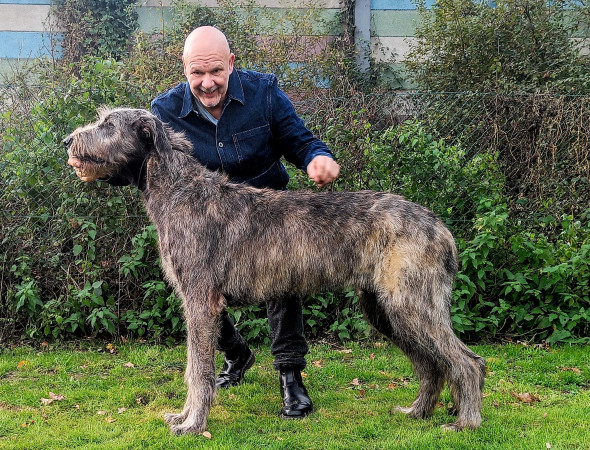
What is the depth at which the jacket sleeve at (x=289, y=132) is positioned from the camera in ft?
15.7

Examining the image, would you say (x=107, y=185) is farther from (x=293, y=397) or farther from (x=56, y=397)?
(x=293, y=397)

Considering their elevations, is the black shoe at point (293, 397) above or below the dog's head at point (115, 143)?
below

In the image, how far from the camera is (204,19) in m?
10.2

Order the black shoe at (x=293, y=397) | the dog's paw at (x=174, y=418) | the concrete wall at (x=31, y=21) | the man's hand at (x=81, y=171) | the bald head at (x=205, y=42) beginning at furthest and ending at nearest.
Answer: the concrete wall at (x=31, y=21), the black shoe at (x=293, y=397), the bald head at (x=205, y=42), the dog's paw at (x=174, y=418), the man's hand at (x=81, y=171)

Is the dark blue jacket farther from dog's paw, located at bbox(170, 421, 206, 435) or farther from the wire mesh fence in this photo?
dog's paw, located at bbox(170, 421, 206, 435)

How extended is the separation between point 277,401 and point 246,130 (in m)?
2.04

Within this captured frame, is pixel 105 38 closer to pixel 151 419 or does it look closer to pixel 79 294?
pixel 79 294

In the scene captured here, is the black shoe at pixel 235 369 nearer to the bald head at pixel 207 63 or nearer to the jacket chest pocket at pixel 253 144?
the jacket chest pocket at pixel 253 144

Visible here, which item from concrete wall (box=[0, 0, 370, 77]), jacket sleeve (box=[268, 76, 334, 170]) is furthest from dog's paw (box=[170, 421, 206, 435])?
concrete wall (box=[0, 0, 370, 77])

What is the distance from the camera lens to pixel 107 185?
239 inches

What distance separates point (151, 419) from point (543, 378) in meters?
3.18

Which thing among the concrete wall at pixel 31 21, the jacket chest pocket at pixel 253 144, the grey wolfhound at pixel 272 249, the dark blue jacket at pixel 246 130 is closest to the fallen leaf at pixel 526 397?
the grey wolfhound at pixel 272 249

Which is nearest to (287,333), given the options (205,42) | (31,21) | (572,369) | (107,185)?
(205,42)

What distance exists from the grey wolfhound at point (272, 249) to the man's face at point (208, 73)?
407 mm
